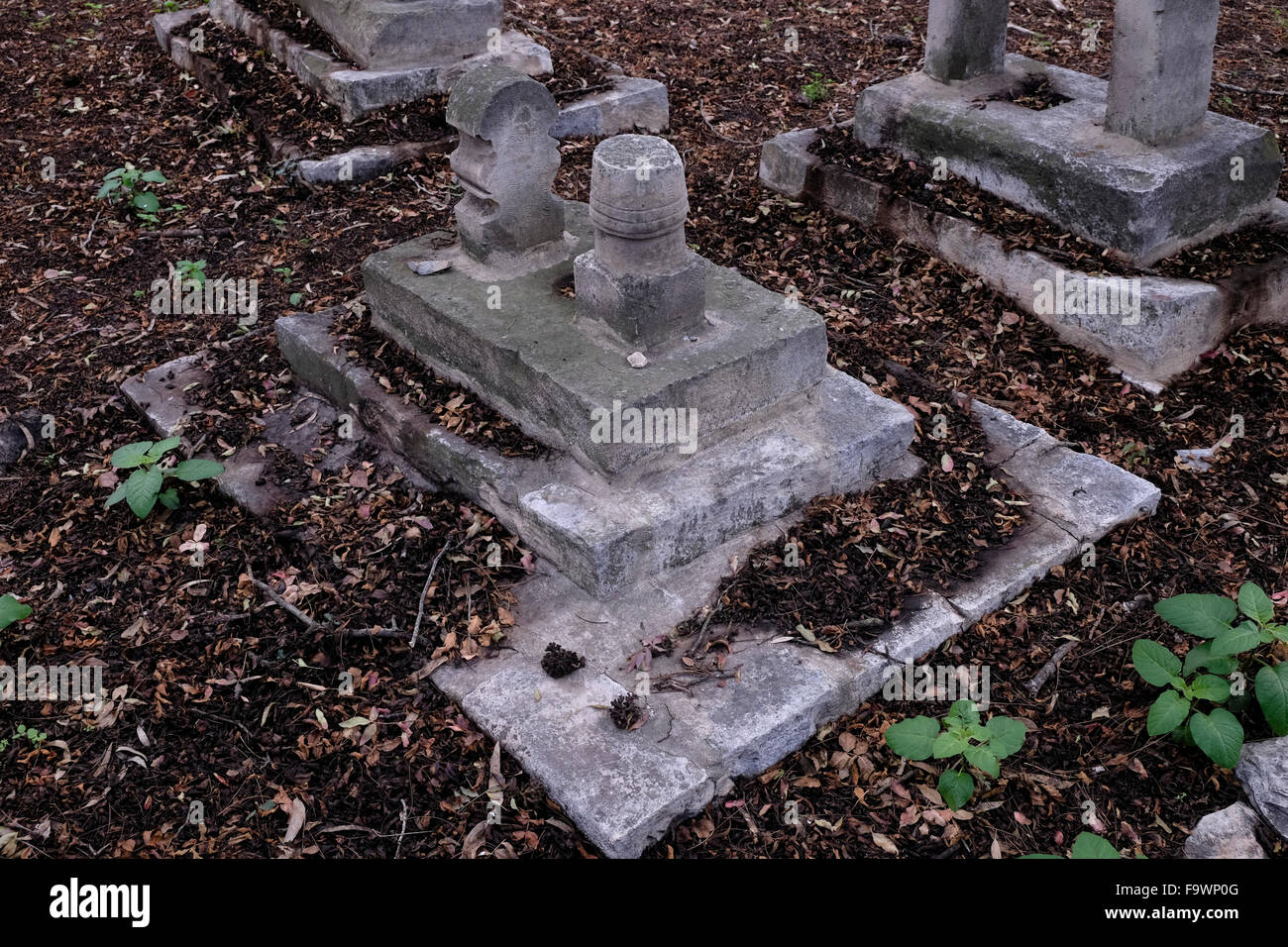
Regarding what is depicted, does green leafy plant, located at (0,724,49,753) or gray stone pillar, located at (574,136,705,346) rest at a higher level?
gray stone pillar, located at (574,136,705,346)

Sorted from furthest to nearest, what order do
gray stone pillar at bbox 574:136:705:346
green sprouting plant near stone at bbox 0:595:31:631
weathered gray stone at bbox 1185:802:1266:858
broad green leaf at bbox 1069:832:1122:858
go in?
gray stone pillar at bbox 574:136:705:346 → green sprouting plant near stone at bbox 0:595:31:631 → weathered gray stone at bbox 1185:802:1266:858 → broad green leaf at bbox 1069:832:1122:858

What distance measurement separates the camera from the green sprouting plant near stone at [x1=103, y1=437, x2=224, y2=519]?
4664 millimetres

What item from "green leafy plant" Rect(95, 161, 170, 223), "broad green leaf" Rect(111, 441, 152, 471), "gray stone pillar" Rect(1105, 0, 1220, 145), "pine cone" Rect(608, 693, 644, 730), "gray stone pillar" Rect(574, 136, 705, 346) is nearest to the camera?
"pine cone" Rect(608, 693, 644, 730)

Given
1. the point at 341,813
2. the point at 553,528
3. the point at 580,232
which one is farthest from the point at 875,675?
the point at 580,232

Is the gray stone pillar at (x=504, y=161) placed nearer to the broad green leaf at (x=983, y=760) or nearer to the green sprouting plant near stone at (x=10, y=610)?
the green sprouting plant near stone at (x=10, y=610)

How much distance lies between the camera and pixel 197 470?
4.75 m

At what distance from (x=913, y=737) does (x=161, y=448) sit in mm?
3095

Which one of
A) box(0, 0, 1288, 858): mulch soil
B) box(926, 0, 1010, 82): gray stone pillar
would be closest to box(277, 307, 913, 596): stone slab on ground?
box(0, 0, 1288, 858): mulch soil

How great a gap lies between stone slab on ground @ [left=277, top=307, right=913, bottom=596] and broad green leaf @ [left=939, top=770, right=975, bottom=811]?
1217mm

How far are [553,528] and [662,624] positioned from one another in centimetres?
50

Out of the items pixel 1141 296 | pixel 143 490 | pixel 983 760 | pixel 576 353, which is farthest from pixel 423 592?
pixel 1141 296

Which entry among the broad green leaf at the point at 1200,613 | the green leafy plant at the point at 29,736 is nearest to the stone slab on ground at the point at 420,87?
the green leafy plant at the point at 29,736

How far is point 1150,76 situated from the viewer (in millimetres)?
5633

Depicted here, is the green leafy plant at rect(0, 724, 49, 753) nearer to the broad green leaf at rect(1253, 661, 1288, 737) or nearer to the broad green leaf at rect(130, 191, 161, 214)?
the broad green leaf at rect(1253, 661, 1288, 737)
